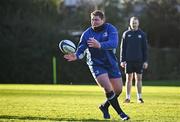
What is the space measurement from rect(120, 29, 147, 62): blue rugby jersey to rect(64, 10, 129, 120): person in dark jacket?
15.5ft

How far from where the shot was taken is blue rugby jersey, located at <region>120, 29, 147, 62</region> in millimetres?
15555

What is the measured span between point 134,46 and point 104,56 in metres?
4.94

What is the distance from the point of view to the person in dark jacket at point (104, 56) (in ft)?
34.6

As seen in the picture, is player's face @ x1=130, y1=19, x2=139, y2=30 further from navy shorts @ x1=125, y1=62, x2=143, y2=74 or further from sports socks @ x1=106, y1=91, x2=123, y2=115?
sports socks @ x1=106, y1=91, x2=123, y2=115

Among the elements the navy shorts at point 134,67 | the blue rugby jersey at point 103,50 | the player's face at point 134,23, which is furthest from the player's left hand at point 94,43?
the navy shorts at point 134,67

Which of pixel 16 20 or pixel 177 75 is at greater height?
pixel 16 20

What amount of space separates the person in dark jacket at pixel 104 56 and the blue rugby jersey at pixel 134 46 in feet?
15.5

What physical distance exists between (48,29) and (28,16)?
2021mm

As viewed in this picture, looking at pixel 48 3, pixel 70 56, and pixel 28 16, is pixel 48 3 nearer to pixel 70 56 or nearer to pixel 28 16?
pixel 28 16

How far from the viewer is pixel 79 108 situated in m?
13.2

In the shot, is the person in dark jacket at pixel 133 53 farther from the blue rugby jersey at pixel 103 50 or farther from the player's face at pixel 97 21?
the player's face at pixel 97 21

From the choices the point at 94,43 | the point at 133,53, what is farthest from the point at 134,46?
the point at 94,43

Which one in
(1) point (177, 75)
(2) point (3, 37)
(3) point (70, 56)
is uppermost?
(3) point (70, 56)

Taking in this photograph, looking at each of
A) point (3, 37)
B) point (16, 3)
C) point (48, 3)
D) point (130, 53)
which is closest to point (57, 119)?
point (130, 53)
